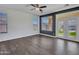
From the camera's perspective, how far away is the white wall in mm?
7636

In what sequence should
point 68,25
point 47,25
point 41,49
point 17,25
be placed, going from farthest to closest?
point 47,25
point 17,25
point 68,25
point 41,49

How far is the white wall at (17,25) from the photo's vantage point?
764 centimetres

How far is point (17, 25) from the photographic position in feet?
27.9

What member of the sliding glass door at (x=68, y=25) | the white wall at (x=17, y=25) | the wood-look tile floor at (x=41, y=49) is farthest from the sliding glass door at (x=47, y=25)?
the wood-look tile floor at (x=41, y=49)

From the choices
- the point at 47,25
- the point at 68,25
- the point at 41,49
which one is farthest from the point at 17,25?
the point at 41,49

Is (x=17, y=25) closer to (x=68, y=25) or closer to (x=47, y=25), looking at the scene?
(x=47, y=25)

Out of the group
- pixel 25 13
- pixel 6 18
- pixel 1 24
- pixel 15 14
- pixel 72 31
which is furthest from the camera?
pixel 25 13

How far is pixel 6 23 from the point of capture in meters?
7.58

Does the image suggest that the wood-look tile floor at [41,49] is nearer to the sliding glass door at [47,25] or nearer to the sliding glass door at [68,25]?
the sliding glass door at [68,25]

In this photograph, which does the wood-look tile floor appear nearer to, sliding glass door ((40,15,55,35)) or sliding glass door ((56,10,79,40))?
sliding glass door ((56,10,79,40))

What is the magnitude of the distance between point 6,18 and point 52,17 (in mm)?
3234
